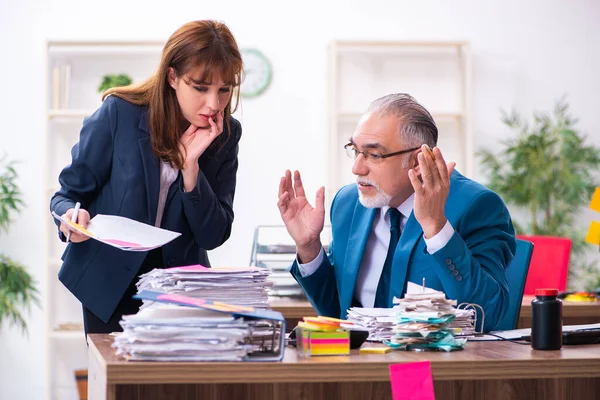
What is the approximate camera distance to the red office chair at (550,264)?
3.67 m

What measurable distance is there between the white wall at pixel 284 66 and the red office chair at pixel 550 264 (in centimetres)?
216

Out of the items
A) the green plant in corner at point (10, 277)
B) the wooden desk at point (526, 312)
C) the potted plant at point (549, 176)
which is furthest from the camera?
the potted plant at point (549, 176)

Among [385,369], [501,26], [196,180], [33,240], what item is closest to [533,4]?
[501,26]

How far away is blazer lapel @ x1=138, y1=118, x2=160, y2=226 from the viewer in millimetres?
2256

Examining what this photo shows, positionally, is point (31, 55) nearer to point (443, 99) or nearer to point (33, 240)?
point (33, 240)

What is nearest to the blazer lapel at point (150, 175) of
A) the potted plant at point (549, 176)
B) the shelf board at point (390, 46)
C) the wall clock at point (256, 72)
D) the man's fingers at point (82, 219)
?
the man's fingers at point (82, 219)

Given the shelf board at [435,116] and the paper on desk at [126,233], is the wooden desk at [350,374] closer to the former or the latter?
the paper on desk at [126,233]

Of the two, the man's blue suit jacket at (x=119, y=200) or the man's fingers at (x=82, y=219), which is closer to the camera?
the man's fingers at (x=82, y=219)

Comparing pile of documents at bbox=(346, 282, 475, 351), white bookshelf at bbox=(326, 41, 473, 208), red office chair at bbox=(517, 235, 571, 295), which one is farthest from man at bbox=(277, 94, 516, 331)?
white bookshelf at bbox=(326, 41, 473, 208)

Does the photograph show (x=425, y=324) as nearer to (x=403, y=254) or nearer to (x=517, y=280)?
(x=403, y=254)

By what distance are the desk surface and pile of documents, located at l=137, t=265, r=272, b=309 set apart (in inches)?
7.2

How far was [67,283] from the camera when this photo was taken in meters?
2.24

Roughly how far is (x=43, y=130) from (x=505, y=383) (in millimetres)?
4318

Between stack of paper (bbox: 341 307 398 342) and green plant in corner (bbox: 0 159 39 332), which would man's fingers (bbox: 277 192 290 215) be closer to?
stack of paper (bbox: 341 307 398 342)
